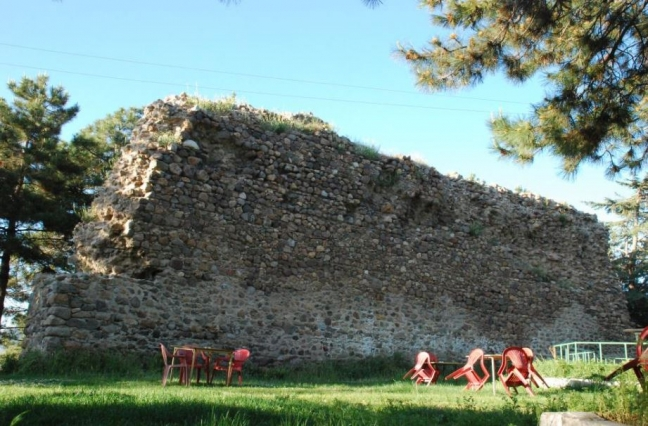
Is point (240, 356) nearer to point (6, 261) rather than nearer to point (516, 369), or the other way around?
point (516, 369)

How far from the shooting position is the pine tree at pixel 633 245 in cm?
2462

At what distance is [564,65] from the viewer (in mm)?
8312

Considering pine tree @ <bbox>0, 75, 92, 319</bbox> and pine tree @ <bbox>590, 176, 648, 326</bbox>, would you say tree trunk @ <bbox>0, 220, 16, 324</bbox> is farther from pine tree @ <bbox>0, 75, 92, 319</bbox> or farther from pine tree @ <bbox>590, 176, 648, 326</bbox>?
pine tree @ <bbox>590, 176, 648, 326</bbox>

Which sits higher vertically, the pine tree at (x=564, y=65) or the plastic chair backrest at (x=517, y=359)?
the pine tree at (x=564, y=65)

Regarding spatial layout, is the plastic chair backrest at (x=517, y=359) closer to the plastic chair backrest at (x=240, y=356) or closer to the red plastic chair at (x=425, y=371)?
the red plastic chair at (x=425, y=371)

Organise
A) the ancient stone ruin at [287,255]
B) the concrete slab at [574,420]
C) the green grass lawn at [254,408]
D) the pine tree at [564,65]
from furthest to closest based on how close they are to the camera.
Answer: the ancient stone ruin at [287,255]
the pine tree at [564,65]
the green grass lawn at [254,408]
the concrete slab at [574,420]

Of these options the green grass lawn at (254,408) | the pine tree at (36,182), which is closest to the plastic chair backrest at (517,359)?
the green grass lawn at (254,408)

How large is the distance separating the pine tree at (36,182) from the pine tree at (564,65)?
1345cm

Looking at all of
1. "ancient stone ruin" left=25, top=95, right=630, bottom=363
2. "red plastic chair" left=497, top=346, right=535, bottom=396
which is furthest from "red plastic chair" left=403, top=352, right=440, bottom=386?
"ancient stone ruin" left=25, top=95, right=630, bottom=363

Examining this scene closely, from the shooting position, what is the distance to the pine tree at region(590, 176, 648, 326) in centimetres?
2462

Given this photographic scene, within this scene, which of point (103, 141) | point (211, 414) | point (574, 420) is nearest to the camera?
point (574, 420)

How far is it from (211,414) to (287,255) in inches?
275

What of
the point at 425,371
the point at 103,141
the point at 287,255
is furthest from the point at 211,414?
the point at 103,141

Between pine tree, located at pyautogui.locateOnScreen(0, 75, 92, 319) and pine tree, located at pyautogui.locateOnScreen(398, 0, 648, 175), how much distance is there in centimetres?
1345
